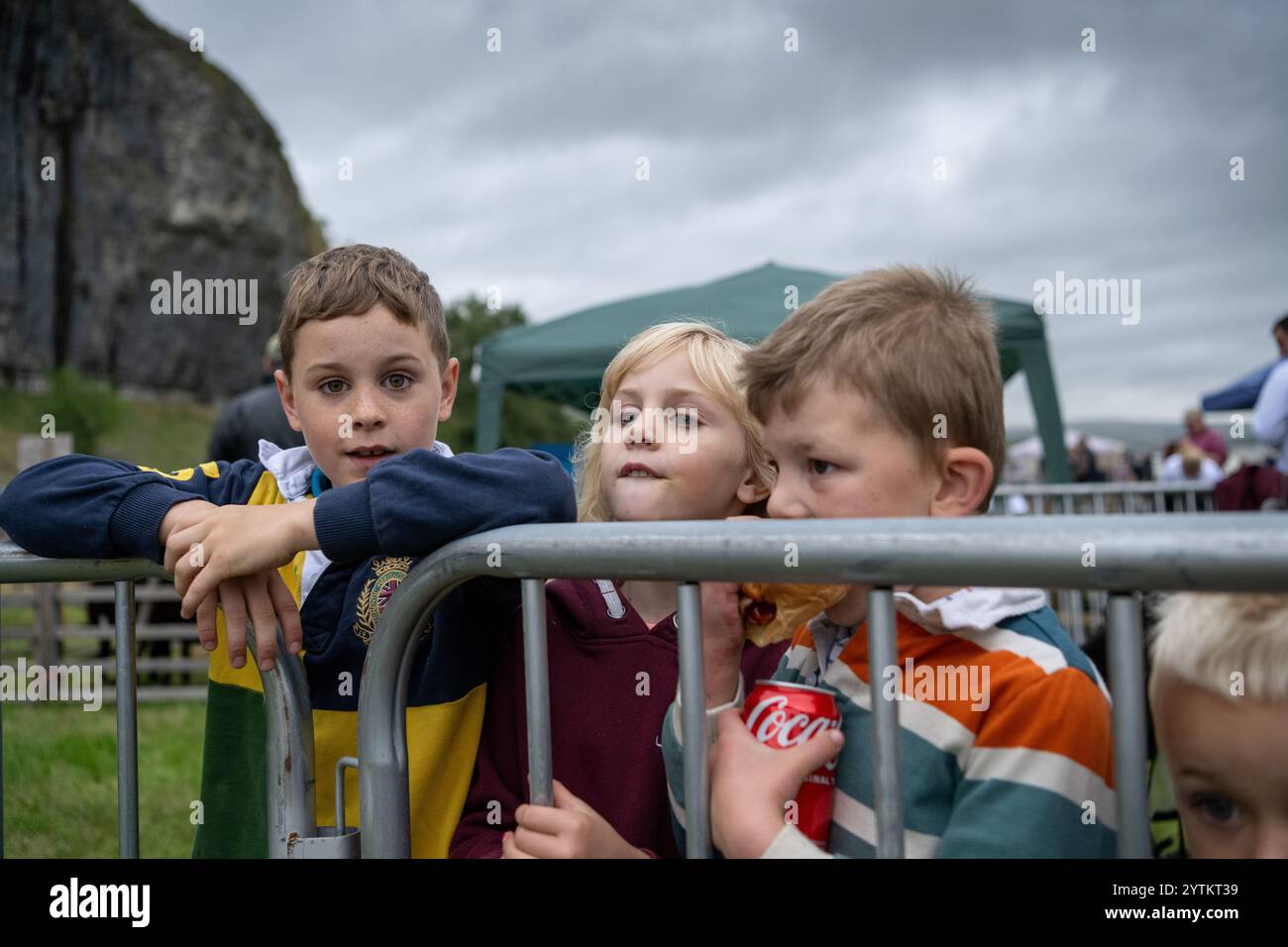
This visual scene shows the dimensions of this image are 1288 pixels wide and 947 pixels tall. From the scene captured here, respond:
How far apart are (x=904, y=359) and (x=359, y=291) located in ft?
3.24

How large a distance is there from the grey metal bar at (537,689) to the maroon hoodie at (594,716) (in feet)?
0.75

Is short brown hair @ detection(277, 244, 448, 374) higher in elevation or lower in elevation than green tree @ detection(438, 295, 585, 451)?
lower

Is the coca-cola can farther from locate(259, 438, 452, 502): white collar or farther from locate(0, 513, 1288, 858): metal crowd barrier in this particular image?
Result: locate(259, 438, 452, 502): white collar

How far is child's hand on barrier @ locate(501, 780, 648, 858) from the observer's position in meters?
1.37

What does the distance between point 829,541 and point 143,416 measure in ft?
154

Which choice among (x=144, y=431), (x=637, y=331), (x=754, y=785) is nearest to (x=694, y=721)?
(x=754, y=785)

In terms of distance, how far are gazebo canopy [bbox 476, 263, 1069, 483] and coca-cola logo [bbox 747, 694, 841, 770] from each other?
17.5 ft

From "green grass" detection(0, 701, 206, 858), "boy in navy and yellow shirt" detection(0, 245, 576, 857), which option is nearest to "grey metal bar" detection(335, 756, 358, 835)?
"boy in navy and yellow shirt" detection(0, 245, 576, 857)

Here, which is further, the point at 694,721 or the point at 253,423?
the point at 253,423

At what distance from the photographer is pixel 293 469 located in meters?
1.99

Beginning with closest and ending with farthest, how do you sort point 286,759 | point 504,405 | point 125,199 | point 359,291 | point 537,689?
point 537,689 < point 286,759 < point 359,291 < point 504,405 < point 125,199

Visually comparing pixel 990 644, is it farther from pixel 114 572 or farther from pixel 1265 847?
pixel 114 572

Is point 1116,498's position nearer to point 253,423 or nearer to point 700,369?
point 253,423
